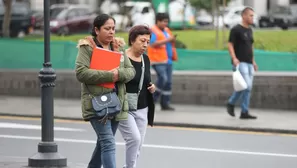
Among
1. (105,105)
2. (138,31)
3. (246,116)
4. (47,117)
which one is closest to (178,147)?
(47,117)

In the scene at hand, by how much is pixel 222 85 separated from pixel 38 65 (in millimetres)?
4242

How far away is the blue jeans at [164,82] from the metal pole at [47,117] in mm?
6212

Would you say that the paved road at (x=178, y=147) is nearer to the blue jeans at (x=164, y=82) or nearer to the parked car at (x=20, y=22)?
the blue jeans at (x=164, y=82)

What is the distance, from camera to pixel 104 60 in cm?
820

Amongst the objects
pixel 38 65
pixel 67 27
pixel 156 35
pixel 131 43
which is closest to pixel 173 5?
pixel 67 27

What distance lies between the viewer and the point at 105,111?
8141mm

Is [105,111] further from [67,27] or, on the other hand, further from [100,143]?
[67,27]

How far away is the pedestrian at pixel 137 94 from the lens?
8773 mm

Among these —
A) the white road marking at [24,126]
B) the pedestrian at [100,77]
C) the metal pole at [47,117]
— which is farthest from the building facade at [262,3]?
the pedestrian at [100,77]

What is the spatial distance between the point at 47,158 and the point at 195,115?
247 inches

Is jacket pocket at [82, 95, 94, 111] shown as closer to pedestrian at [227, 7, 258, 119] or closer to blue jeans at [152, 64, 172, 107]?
pedestrian at [227, 7, 258, 119]

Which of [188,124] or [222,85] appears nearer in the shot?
[188,124]

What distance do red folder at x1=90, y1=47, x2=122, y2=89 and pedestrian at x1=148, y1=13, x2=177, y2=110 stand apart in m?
7.42

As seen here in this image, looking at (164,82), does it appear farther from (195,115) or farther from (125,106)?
(125,106)
